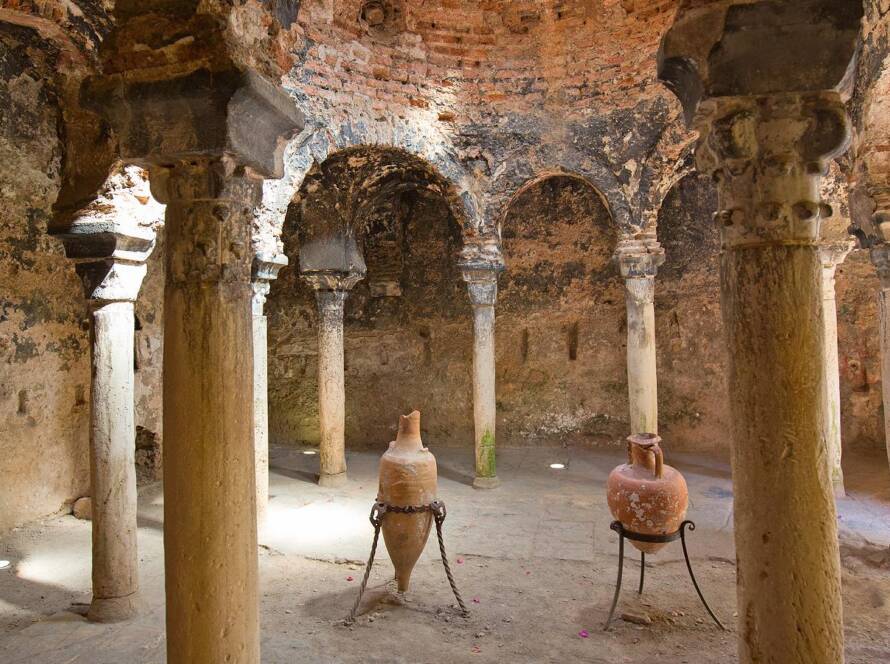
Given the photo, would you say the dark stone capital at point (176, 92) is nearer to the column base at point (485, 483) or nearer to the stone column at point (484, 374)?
the stone column at point (484, 374)

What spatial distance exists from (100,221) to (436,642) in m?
3.31

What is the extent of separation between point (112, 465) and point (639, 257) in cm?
570

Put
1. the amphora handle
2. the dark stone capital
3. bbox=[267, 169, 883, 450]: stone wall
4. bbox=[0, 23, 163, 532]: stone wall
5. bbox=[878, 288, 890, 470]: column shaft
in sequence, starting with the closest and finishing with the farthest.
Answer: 1. the dark stone capital
2. the amphora handle
3. bbox=[878, 288, 890, 470]: column shaft
4. bbox=[0, 23, 163, 532]: stone wall
5. bbox=[267, 169, 883, 450]: stone wall

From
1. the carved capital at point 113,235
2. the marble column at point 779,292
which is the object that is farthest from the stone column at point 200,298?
the marble column at point 779,292

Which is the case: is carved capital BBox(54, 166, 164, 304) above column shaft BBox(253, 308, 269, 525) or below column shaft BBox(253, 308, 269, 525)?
above

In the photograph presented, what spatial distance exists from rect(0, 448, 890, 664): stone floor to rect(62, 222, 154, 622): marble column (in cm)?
28

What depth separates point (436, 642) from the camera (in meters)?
3.86

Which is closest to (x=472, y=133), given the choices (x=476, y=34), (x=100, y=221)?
(x=476, y=34)

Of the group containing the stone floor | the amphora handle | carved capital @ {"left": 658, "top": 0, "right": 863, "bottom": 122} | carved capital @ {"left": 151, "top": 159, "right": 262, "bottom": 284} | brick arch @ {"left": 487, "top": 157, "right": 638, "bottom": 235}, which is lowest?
the stone floor

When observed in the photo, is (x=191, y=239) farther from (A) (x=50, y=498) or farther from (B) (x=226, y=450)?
(A) (x=50, y=498)

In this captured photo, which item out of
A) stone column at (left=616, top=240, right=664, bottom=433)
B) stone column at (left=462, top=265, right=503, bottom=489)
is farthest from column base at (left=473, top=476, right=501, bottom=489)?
stone column at (left=616, top=240, right=664, bottom=433)

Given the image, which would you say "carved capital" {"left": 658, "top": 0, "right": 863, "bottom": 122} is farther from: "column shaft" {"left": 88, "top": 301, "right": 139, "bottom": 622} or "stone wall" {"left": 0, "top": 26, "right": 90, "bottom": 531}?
"stone wall" {"left": 0, "top": 26, "right": 90, "bottom": 531}

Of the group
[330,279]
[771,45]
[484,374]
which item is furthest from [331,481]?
[771,45]

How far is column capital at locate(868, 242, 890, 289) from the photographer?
4.71m
